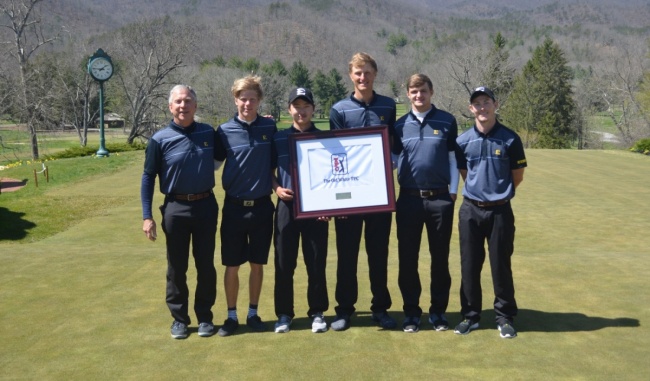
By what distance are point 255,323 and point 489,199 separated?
2093 mm

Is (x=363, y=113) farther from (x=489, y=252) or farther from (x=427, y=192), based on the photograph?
(x=489, y=252)

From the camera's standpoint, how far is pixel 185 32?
51.1 meters

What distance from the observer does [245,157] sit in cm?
521

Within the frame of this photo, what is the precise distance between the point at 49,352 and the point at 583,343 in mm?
3871

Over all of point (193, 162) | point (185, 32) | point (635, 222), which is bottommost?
point (635, 222)

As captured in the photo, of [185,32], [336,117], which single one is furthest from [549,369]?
[185,32]

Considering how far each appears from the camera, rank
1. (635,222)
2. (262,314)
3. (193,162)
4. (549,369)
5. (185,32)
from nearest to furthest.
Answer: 1. (549,369)
2. (193,162)
3. (262,314)
4. (635,222)
5. (185,32)

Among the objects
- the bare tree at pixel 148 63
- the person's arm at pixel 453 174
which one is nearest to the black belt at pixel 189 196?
the person's arm at pixel 453 174

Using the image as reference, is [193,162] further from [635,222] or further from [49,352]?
[635,222]

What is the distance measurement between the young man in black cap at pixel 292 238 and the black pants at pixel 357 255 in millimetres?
140

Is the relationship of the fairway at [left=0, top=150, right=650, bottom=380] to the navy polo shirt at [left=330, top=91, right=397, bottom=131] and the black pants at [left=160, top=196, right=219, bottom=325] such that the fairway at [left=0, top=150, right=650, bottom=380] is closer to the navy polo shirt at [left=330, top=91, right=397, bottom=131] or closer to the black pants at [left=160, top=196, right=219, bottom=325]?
the black pants at [left=160, top=196, right=219, bottom=325]

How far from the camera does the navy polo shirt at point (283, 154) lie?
5.24 meters

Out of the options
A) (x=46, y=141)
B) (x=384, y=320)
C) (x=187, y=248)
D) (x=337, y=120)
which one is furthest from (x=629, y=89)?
(x=187, y=248)

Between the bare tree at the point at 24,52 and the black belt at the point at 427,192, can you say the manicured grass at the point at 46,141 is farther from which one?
the black belt at the point at 427,192
